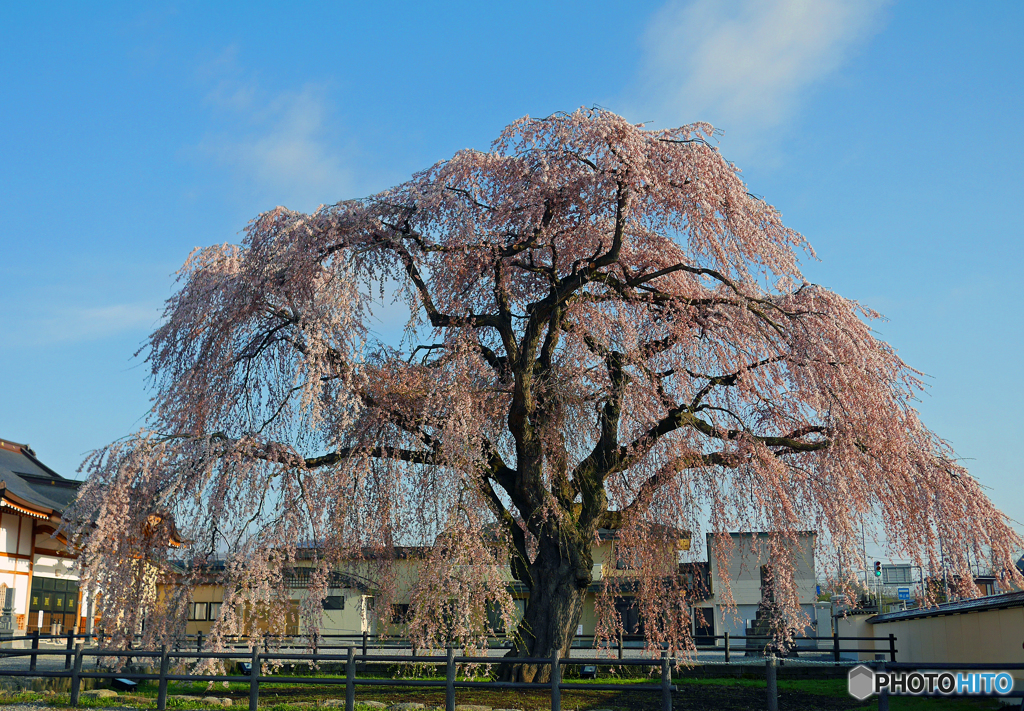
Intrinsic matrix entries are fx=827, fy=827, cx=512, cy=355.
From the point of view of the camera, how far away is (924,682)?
10.1m

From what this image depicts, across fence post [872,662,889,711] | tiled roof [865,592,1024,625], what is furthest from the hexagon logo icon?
tiled roof [865,592,1024,625]

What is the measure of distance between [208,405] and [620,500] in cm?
658

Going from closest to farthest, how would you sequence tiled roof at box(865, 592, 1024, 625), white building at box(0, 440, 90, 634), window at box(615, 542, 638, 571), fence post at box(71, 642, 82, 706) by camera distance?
fence post at box(71, 642, 82, 706), tiled roof at box(865, 592, 1024, 625), window at box(615, 542, 638, 571), white building at box(0, 440, 90, 634)

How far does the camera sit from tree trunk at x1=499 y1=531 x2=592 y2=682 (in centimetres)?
1243

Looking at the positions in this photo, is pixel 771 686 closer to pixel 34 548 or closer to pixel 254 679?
pixel 254 679

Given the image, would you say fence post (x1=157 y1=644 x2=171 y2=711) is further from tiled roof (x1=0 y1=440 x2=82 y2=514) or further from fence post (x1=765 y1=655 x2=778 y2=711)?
tiled roof (x1=0 y1=440 x2=82 y2=514)

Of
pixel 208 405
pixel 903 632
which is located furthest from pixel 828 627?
pixel 208 405

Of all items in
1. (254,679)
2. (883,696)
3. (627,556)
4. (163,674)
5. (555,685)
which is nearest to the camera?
(883,696)

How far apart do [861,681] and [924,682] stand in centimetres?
72

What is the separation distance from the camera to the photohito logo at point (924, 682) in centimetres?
923

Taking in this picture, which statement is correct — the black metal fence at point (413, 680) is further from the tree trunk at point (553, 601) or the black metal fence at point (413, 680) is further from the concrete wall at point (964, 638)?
the concrete wall at point (964, 638)

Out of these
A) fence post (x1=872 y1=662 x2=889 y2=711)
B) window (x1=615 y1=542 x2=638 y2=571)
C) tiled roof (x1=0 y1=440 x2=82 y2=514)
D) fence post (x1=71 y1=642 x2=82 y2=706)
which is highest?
tiled roof (x1=0 y1=440 x2=82 y2=514)

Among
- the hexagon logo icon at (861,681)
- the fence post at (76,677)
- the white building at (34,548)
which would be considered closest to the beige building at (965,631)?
the hexagon logo icon at (861,681)

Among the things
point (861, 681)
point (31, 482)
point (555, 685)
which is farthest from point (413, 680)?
point (31, 482)
